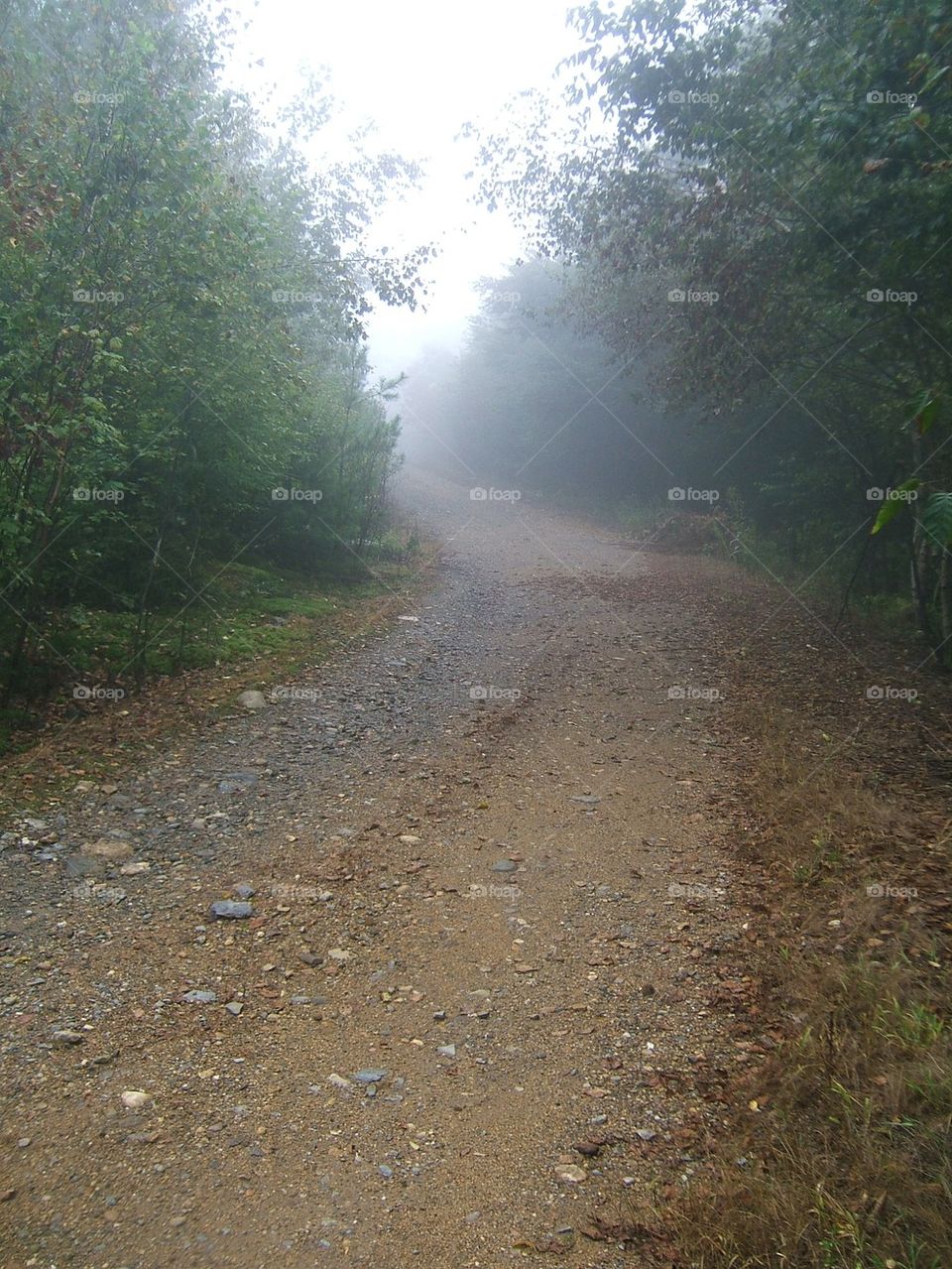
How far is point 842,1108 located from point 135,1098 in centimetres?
245

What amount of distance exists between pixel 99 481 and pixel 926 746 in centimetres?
646

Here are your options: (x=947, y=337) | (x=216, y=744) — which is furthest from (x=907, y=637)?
(x=216, y=744)

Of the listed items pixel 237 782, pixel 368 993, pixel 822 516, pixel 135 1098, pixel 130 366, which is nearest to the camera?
pixel 135 1098

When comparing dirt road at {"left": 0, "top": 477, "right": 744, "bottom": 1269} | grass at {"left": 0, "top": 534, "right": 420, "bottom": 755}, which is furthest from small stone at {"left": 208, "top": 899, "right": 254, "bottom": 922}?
grass at {"left": 0, "top": 534, "right": 420, "bottom": 755}

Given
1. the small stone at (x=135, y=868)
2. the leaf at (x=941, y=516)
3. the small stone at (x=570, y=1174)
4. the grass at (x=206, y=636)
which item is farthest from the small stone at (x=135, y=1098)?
the leaf at (x=941, y=516)

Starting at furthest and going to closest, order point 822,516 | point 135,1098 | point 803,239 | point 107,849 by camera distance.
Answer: point 822,516 < point 803,239 < point 107,849 < point 135,1098

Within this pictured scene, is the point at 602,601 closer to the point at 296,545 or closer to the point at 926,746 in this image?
the point at 296,545

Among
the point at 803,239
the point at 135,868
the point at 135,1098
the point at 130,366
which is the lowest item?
the point at 135,1098

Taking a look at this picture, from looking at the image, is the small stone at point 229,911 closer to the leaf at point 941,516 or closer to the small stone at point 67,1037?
the small stone at point 67,1037

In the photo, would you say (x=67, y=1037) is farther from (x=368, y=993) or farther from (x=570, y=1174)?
(x=570, y=1174)

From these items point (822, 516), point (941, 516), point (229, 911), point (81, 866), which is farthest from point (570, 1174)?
point (822, 516)

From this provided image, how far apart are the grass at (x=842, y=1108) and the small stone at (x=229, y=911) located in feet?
8.06

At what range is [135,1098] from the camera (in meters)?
3.01

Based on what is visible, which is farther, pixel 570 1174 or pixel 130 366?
pixel 130 366
